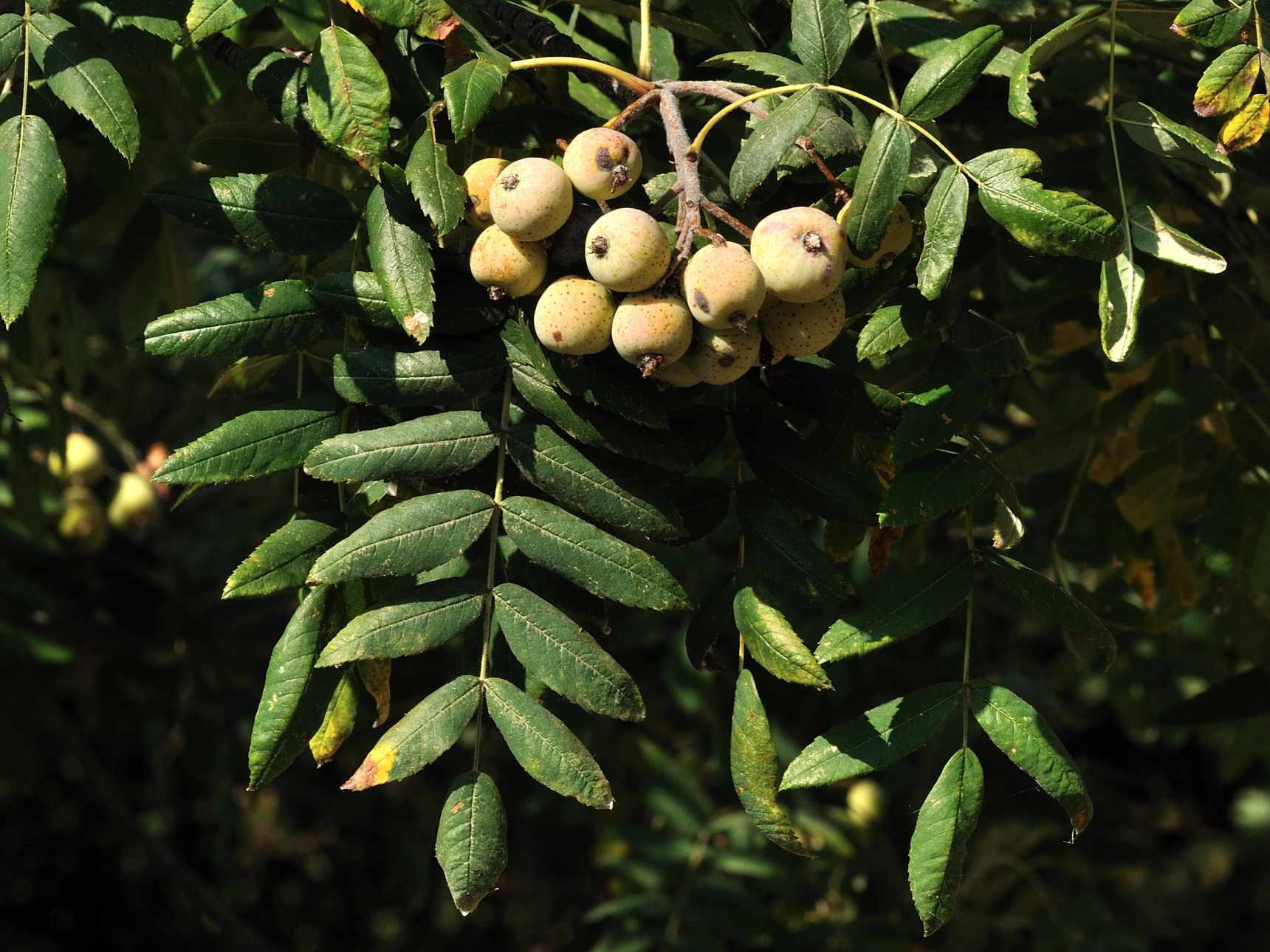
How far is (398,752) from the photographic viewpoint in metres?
1.22

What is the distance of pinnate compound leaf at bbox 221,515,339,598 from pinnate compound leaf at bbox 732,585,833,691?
1.39ft

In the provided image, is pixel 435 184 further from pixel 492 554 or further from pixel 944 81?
pixel 944 81

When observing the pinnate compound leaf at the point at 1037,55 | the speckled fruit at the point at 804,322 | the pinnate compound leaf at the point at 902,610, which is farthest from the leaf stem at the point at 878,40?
the pinnate compound leaf at the point at 902,610

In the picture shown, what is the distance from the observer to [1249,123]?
132cm

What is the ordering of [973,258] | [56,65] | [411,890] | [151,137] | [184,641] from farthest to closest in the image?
[411,890] < [184,641] < [151,137] < [973,258] < [56,65]

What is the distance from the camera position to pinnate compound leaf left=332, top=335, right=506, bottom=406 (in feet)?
4.34

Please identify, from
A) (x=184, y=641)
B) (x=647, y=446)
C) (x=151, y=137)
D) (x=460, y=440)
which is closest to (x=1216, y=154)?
(x=647, y=446)

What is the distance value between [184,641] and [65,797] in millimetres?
1622

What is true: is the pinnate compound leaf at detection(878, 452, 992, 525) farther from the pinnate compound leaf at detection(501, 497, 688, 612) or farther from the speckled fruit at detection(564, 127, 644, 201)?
the speckled fruit at detection(564, 127, 644, 201)

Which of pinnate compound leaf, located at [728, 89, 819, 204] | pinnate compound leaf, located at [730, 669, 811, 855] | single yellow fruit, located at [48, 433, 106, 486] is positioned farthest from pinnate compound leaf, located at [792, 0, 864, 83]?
single yellow fruit, located at [48, 433, 106, 486]

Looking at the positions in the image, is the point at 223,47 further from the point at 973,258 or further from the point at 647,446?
the point at 973,258

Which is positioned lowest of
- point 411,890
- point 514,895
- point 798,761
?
point 514,895

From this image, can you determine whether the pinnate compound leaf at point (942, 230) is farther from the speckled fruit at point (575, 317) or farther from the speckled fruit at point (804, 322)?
the speckled fruit at point (575, 317)

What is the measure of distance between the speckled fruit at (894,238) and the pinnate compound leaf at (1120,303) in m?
0.19
